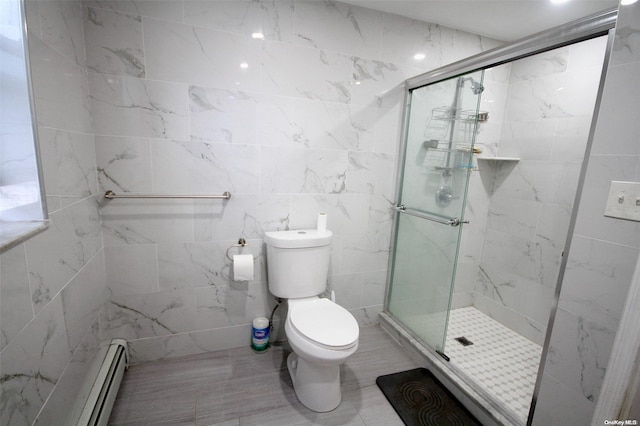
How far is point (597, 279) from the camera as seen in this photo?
100cm

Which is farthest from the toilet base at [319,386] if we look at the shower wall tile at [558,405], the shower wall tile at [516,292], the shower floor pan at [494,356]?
the shower wall tile at [516,292]

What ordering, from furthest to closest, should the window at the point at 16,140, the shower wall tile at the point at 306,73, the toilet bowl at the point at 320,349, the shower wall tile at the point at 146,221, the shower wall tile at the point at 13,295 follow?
the shower wall tile at the point at 306,73 → the shower wall tile at the point at 146,221 → the toilet bowl at the point at 320,349 → the window at the point at 16,140 → the shower wall tile at the point at 13,295

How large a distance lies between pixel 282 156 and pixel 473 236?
1.82 meters

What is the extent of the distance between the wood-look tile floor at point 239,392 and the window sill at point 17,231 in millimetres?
1043

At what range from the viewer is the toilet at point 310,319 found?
A: 53.9 inches

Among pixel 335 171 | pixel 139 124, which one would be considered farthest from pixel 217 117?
pixel 335 171

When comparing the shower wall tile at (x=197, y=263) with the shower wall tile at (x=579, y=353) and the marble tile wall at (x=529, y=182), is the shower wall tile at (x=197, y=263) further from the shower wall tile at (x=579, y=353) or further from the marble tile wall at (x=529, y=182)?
the marble tile wall at (x=529, y=182)

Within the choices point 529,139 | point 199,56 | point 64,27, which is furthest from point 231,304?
point 529,139

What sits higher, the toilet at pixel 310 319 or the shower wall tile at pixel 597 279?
the shower wall tile at pixel 597 279

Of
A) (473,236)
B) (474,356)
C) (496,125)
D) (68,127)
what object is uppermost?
(496,125)

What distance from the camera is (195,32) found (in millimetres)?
1531

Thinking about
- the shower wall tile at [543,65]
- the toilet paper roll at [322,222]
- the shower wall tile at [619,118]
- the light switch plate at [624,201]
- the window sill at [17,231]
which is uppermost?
the shower wall tile at [543,65]

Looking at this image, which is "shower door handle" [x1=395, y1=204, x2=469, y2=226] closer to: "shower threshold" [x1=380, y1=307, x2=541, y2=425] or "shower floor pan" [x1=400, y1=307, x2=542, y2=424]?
"shower floor pan" [x1=400, y1=307, x2=542, y2=424]

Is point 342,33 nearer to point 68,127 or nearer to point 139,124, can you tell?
point 139,124
